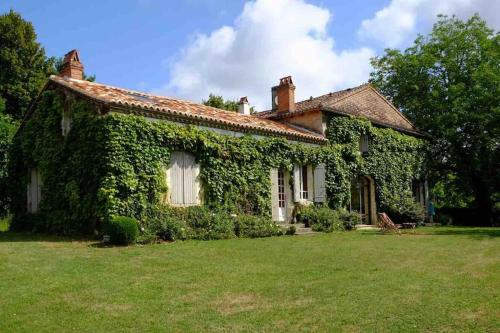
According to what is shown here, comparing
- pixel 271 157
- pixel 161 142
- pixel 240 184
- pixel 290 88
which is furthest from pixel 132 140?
pixel 290 88

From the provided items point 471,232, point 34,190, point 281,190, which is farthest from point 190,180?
point 471,232

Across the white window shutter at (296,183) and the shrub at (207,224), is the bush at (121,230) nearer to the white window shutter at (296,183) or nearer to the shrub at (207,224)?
the shrub at (207,224)

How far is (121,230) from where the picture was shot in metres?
12.9

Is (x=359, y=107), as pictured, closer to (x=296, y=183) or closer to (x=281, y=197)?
(x=296, y=183)

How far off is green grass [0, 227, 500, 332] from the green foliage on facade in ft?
8.06

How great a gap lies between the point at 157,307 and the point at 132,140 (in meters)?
8.61

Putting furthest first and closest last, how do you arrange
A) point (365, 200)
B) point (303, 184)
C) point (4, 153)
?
point (365, 200)
point (4, 153)
point (303, 184)

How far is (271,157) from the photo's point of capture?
19.0 m

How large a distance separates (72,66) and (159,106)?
5346 mm

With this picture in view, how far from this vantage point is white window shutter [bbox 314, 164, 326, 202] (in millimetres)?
20906

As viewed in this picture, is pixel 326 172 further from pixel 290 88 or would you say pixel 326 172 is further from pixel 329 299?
pixel 329 299

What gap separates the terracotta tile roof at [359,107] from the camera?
929 inches

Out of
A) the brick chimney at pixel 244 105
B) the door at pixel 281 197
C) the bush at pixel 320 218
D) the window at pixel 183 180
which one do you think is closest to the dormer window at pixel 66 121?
the window at pixel 183 180

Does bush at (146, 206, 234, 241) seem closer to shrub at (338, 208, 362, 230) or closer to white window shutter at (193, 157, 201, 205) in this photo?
white window shutter at (193, 157, 201, 205)
